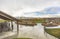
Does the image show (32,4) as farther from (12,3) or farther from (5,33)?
(5,33)

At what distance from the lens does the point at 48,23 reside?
530 cm

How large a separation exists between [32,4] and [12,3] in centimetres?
51

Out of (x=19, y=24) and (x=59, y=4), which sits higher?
(x=59, y=4)

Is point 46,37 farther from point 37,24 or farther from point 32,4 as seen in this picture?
point 32,4

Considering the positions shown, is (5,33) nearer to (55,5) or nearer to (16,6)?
(16,6)

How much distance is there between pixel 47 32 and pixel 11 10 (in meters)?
1.07

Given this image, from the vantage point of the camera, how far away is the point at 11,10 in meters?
5.30

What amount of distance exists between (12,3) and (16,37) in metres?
0.87

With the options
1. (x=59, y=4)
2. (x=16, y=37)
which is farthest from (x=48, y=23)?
(x=16, y=37)

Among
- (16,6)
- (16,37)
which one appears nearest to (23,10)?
(16,6)

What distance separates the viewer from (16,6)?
17.5ft

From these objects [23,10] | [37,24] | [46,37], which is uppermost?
[23,10]

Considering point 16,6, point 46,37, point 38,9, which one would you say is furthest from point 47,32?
point 16,6

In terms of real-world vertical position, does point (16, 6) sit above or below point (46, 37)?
→ above
